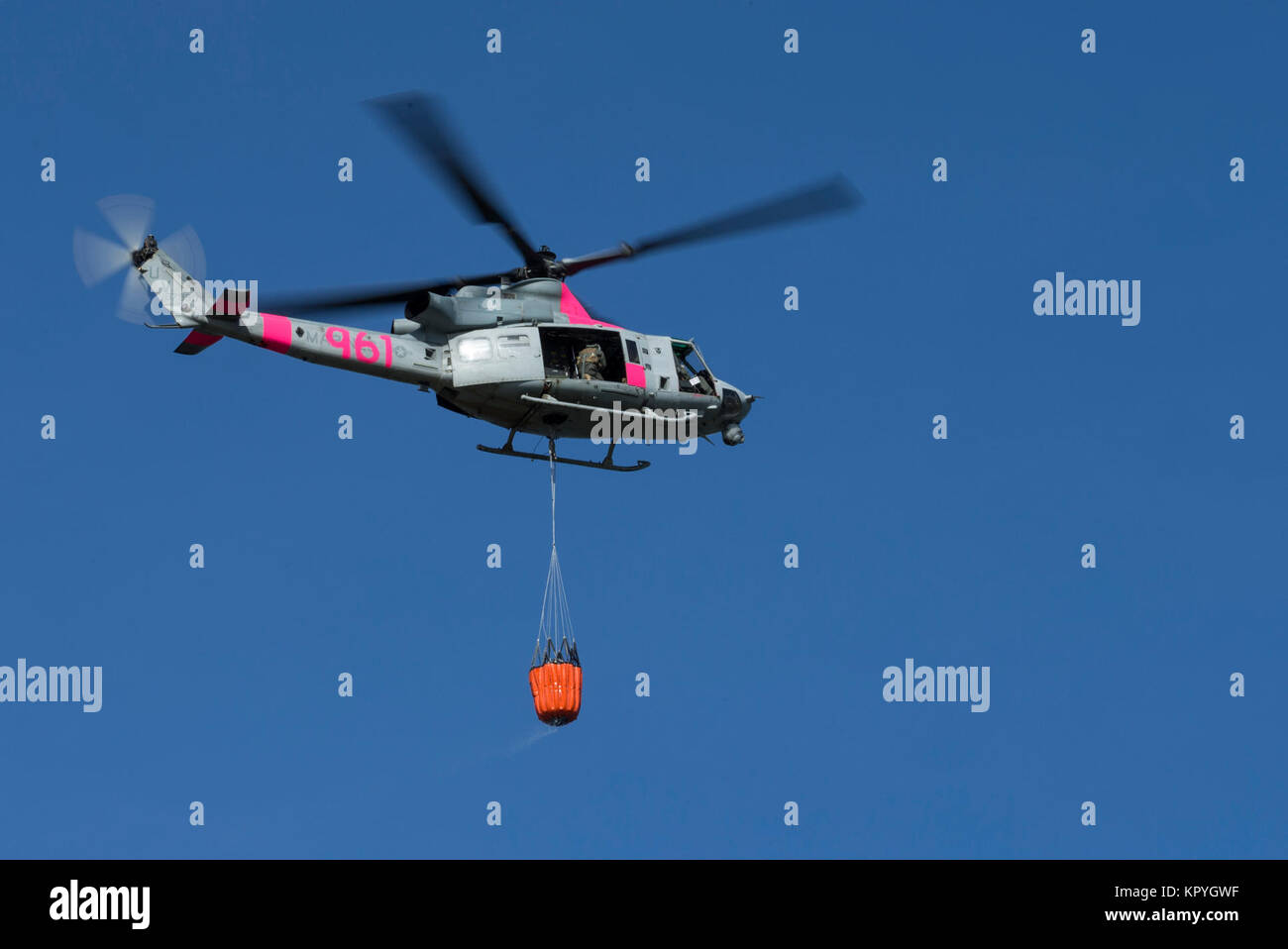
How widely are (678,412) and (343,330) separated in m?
7.12

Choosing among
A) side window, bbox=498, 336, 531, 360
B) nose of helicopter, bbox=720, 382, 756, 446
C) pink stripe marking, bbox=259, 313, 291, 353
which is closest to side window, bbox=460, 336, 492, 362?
side window, bbox=498, 336, 531, 360

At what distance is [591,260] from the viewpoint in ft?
131

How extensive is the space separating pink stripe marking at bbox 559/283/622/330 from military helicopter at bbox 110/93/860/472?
0.03m

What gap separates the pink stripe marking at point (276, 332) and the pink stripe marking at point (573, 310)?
17.8ft

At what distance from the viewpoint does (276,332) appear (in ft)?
121

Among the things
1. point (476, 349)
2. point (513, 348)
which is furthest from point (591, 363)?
point (476, 349)

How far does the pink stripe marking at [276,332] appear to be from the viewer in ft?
121

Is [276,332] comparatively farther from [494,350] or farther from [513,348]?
[513,348]

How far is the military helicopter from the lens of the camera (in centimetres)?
3678

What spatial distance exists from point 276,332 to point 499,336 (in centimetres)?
411

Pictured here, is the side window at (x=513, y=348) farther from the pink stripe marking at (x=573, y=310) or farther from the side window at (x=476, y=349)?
the pink stripe marking at (x=573, y=310)

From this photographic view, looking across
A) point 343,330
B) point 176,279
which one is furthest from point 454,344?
point 176,279
